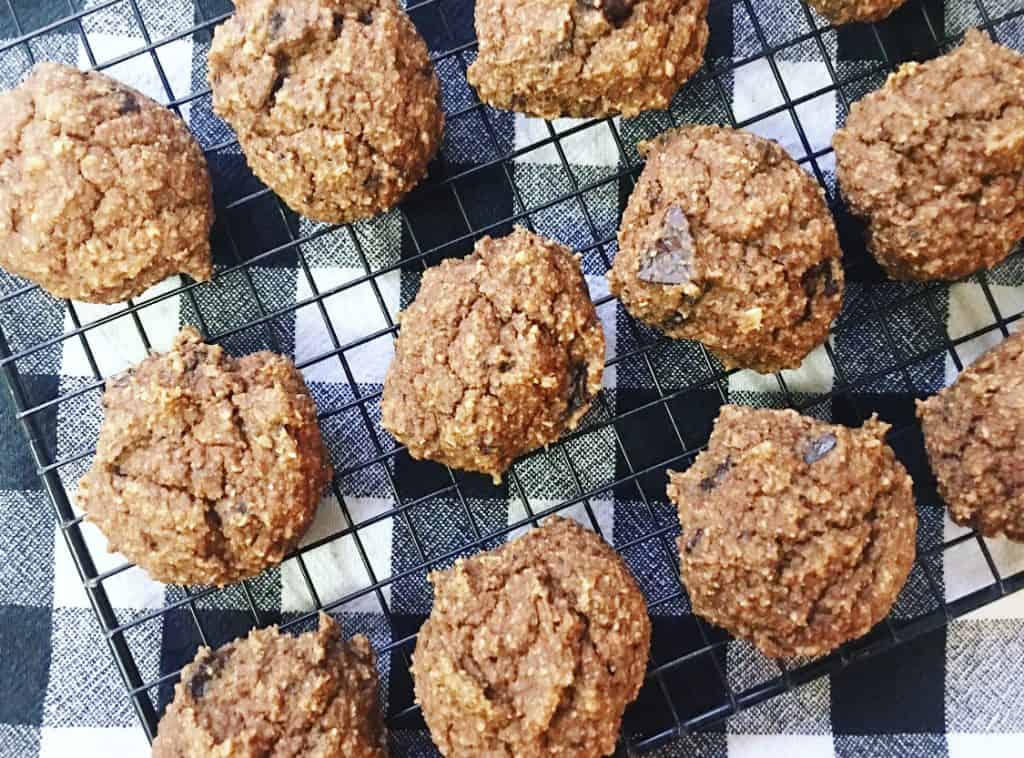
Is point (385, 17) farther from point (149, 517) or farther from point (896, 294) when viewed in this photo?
point (896, 294)

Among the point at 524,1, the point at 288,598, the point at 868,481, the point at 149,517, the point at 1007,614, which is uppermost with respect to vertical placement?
the point at 524,1

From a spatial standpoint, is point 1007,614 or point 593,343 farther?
point 1007,614

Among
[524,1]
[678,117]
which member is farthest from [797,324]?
[524,1]

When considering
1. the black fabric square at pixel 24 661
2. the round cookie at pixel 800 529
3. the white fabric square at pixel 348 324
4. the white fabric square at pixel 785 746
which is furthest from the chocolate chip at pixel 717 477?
the black fabric square at pixel 24 661

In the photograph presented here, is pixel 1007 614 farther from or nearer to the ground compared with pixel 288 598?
nearer to the ground

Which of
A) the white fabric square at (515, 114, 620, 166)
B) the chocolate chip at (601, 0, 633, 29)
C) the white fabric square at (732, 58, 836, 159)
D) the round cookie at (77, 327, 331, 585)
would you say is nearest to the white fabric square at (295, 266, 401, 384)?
the round cookie at (77, 327, 331, 585)

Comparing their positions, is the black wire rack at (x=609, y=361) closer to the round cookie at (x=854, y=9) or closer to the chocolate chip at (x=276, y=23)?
the round cookie at (x=854, y=9)

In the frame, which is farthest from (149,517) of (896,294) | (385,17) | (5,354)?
(896,294)
